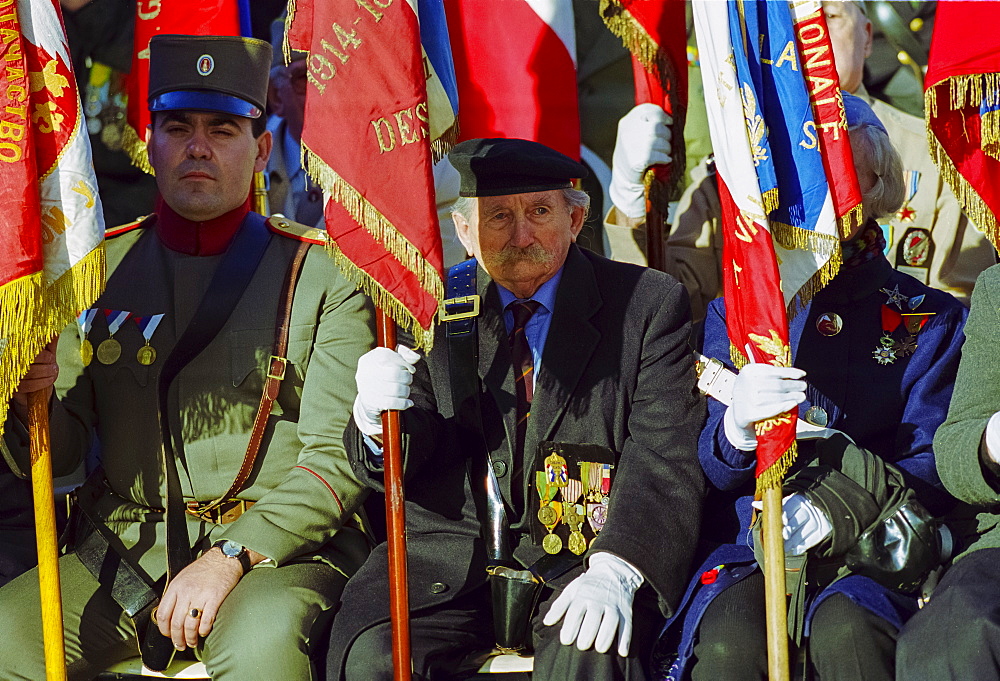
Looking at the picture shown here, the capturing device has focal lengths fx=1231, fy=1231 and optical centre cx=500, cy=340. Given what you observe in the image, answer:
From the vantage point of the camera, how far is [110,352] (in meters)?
4.32

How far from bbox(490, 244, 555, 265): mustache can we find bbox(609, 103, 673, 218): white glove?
1.01 m

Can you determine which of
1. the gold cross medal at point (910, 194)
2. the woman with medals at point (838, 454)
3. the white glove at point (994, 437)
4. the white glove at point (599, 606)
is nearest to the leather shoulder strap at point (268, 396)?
the white glove at point (599, 606)

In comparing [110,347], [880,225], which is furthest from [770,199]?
[110,347]

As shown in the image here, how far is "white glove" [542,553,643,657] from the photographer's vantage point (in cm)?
350

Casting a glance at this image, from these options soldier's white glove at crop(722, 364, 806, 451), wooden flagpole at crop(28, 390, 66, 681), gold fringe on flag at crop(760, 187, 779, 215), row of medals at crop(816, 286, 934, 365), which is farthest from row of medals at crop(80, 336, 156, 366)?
row of medals at crop(816, 286, 934, 365)

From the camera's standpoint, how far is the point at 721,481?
12.7 ft

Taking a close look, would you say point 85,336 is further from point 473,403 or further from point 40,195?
point 473,403

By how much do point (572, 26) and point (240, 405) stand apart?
7.08 ft

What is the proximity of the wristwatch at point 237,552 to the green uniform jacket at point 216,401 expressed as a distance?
12cm

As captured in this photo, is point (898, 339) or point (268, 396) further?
point (268, 396)

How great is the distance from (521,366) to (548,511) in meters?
0.50

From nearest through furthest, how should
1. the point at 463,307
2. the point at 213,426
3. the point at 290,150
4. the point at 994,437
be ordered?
1. the point at 994,437
2. the point at 463,307
3. the point at 213,426
4. the point at 290,150

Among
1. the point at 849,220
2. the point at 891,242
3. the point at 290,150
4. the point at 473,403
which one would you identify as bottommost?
the point at 473,403

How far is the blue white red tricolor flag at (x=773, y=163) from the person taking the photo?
11.8 ft
